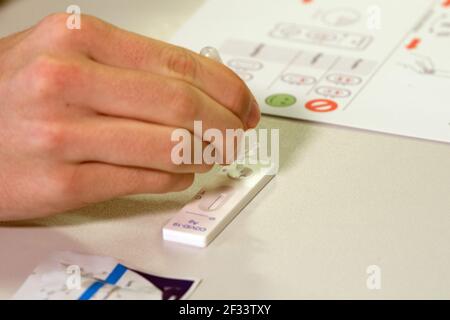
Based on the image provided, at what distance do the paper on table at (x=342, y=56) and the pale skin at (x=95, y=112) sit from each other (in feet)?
0.62

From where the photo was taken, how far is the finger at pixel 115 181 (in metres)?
0.73

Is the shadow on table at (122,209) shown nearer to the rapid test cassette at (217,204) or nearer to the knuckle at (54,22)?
the rapid test cassette at (217,204)

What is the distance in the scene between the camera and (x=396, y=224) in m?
0.76

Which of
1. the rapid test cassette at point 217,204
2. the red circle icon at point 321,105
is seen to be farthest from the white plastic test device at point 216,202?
the red circle icon at point 321,105

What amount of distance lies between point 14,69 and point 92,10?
0.40 meters

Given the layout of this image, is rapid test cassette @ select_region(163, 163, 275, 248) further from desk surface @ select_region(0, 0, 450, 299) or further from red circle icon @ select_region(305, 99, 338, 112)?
red circle icon @ select_region(305, 99, 338, 112)

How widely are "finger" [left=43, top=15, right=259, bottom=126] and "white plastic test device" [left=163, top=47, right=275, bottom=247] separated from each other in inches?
1.8

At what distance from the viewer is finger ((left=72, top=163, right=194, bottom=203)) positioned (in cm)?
73

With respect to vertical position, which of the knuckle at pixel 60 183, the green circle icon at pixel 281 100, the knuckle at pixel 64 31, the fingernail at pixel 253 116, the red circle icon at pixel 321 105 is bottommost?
the knuckle at pixel 60 183

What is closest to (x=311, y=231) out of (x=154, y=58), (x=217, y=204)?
(x=217, y=204)
